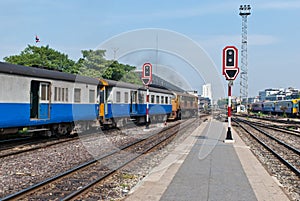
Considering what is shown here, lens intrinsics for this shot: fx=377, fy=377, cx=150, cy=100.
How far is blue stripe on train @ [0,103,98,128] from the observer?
13159 millimetres

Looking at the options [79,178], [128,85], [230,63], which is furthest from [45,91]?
[128,85]

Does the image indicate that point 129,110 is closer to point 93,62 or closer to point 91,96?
point 91,96

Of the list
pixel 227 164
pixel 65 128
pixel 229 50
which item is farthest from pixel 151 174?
pixel 65 128

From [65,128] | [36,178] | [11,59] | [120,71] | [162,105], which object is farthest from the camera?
[120,71]

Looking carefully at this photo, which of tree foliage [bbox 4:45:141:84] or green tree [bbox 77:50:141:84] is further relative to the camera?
green tree [bbox 77:50:141:84]

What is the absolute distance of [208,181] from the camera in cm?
816

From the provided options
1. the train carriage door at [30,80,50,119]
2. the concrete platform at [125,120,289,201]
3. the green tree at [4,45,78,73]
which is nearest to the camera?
the concrete platform at [125,120,289,201]

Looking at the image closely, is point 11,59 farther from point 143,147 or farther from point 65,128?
point 143,147

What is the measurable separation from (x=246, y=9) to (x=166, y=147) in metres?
59.9

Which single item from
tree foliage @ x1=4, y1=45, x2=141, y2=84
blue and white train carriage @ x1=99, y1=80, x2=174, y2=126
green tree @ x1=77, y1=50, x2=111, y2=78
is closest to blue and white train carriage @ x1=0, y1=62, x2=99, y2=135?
blue and white train carriage @ x1=99, y1=80, x2=174, y2=126

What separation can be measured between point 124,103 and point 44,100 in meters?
8.85

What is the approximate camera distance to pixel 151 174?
9.22 m

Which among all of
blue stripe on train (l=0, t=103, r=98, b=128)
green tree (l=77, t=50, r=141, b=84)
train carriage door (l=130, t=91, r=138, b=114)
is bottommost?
blue stripe on train (l=0, t=103, r=98, b=128)

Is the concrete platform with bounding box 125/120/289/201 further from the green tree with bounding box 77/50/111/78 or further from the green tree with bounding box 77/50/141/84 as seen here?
the green tree with bounding box 77/50/111/78
